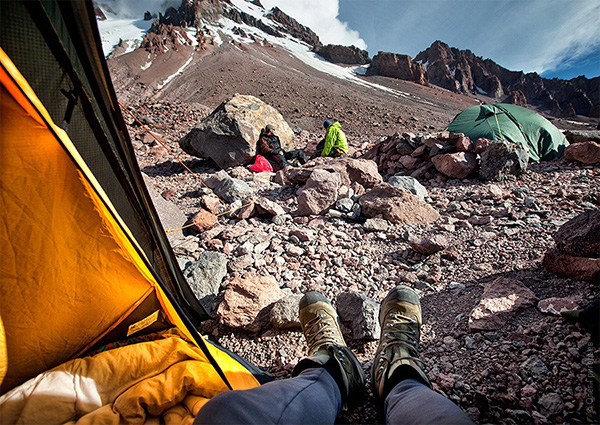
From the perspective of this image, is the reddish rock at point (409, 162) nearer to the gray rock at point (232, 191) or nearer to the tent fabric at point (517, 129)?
the tent fabric at point (517, 129)

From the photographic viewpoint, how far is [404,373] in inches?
55.4

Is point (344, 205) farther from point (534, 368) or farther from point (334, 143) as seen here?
point (334, 143)

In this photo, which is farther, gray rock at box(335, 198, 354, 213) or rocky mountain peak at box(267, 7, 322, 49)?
rocky mountain peak at box(267, 7, 322, 49)

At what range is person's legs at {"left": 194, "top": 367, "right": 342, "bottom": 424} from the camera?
0.95m

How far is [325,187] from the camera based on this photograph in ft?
12.1

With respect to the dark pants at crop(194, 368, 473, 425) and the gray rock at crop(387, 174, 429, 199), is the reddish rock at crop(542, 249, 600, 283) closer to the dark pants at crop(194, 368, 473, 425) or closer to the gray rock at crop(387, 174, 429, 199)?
the dark pants at crop(194, 368, 473, 425)

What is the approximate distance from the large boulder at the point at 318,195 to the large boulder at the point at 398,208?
443 mm

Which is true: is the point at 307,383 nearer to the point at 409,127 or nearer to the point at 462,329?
the point at 462,329

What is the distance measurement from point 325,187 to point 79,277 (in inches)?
110

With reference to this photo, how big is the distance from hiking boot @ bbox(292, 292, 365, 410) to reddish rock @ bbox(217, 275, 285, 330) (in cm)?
33

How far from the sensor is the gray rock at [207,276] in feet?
7.40

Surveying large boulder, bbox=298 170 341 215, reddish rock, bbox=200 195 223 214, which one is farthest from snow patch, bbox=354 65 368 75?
reddish rock, bbox=200 195 223 214

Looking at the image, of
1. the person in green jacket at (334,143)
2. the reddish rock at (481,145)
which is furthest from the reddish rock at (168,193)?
the reddish rock at (481,145)

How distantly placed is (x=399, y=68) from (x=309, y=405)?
164 feet
